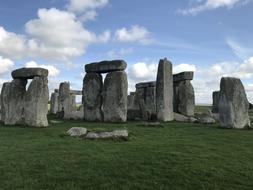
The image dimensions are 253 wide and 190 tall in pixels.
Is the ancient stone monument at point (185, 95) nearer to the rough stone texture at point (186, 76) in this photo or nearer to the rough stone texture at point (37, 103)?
the rough stone texture at point (186, 76)

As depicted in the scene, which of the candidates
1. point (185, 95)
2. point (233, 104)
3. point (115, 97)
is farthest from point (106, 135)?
point (185, 95)

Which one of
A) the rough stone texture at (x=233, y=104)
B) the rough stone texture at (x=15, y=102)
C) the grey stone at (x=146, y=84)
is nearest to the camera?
the rough stone texture at (x=233, y=104)

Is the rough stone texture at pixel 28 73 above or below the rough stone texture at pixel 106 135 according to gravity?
above

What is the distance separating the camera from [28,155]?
26.2 ft

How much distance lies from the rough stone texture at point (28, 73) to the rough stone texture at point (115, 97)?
445 centimetres

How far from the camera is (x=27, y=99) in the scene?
1543 centimetres

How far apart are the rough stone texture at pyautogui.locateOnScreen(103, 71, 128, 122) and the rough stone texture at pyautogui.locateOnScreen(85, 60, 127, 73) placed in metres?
0.31

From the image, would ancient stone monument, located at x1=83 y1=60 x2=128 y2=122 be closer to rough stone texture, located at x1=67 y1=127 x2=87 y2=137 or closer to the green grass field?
rough stone texture, located at x1=67 y1=127 x2=87 y2=137

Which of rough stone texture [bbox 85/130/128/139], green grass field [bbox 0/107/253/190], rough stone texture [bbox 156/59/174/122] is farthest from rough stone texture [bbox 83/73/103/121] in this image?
green grass field [bbox 0/107/253/190]

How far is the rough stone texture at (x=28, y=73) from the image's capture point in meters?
15.2

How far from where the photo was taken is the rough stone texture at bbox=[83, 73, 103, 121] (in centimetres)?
1959

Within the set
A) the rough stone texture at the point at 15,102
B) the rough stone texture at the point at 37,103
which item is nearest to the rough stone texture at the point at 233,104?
the rough stone texture at the point at 37,103

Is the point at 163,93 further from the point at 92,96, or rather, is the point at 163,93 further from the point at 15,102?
the point at 15,102

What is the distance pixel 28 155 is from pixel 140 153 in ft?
9.23
